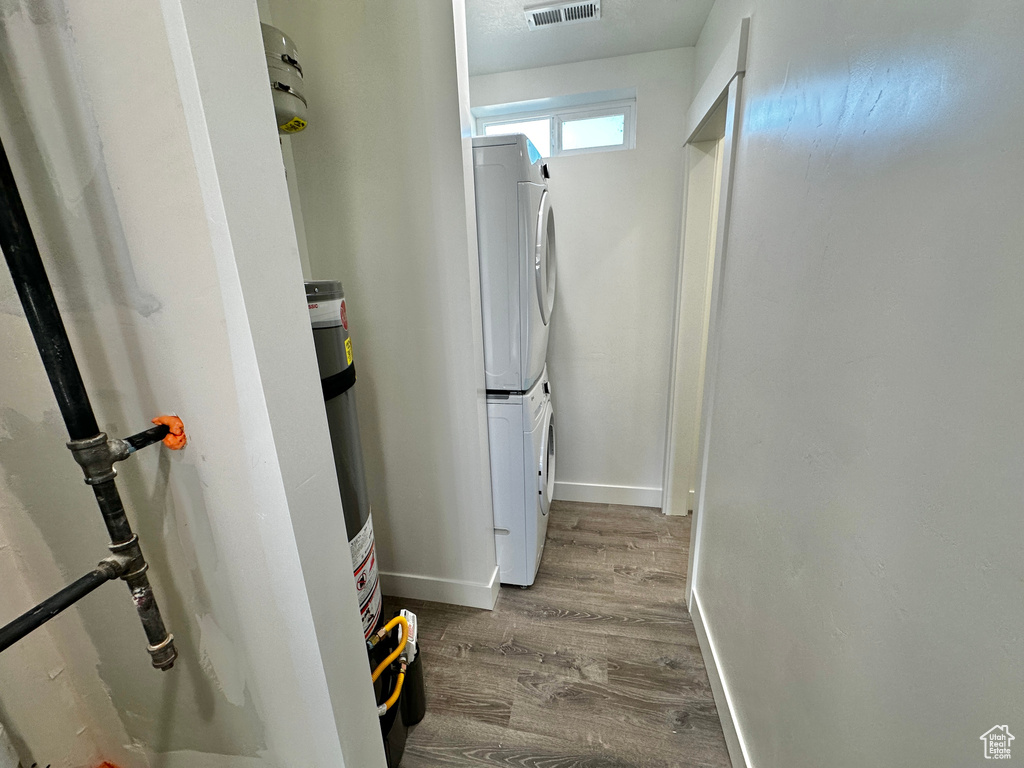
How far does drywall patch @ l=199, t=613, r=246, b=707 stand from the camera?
29.7 inches

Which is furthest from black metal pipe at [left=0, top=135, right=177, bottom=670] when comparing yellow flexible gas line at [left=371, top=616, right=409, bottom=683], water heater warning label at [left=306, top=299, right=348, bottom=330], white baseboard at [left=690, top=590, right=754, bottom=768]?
white baseboard at [left=690, top=590, right=754, bottom=768]

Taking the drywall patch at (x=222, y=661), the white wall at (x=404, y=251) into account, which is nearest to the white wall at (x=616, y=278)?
the white wall at (x=404, y=251)

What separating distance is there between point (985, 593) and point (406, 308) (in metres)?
1.49

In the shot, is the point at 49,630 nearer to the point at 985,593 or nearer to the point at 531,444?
the point at 531,444

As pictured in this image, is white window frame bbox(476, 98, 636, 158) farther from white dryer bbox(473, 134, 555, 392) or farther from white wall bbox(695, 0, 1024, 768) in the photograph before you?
white wall bbox(695, 0, 1024, 768)

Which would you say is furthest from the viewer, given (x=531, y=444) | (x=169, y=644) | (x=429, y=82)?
(x=531, y=444)

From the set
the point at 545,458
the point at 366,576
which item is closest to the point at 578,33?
the point at 545,458

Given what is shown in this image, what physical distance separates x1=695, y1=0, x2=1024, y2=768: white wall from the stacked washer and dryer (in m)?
0.76

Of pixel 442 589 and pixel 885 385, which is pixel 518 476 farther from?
pixel 885 385

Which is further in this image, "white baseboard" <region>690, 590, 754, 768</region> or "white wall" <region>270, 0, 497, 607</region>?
"white wall" <region>270, 0, 497, 607</region>

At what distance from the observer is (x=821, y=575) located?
0.76m

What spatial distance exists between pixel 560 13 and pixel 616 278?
1183mm

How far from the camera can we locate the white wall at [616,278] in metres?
1.99

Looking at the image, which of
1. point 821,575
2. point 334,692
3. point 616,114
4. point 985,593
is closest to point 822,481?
point 821,575
